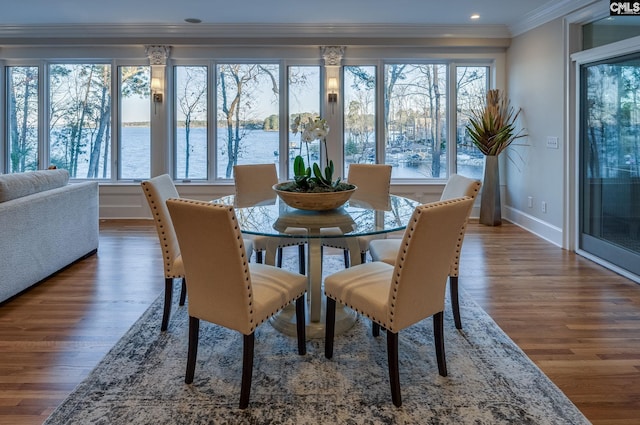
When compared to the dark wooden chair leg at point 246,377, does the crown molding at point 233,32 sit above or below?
above

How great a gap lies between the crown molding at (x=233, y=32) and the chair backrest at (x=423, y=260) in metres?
4.66

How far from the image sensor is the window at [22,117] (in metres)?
6.35

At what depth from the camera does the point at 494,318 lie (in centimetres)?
292

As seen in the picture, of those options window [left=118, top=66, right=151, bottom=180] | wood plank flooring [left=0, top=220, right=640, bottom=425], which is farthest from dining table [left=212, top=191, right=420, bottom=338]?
window [left=118, top=66, right=151, bottom=180]

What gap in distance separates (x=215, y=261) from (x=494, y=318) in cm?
193

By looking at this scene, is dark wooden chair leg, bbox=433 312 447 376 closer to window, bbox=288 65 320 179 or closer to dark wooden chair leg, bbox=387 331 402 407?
dark wooden chair leg, bbox=387 331 402 407

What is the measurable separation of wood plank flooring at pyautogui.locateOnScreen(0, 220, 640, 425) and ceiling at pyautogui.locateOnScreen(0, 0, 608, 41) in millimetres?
2668

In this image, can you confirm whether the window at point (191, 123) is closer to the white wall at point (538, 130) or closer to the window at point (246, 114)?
the window at point (246, 114)

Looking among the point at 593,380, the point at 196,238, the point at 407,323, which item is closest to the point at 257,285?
the point at 196,238

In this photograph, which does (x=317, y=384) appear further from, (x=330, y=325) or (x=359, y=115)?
(x=359, y=115)

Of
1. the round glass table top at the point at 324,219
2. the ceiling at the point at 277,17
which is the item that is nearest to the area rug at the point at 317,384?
the round glass table top at the point at 324,219

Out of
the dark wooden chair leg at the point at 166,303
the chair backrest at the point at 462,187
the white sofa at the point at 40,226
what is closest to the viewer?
the chair backrest at the point at 462,187

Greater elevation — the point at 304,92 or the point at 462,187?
the point at 304,92

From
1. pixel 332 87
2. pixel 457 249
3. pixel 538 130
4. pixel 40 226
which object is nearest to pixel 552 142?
pixel 538 130
